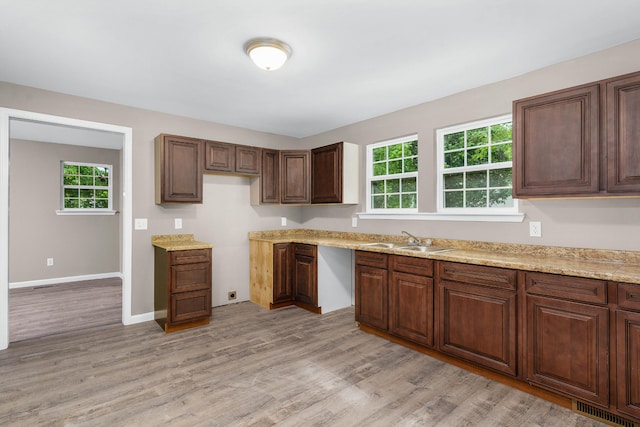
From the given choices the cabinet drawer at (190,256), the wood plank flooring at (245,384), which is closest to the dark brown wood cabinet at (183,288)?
the cabinet drawer at (190,256)

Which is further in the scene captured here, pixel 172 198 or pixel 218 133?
pixel 218 133

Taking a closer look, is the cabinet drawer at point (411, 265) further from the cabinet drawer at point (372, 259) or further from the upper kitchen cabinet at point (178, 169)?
the upper kitchen cabinet at point (178, 169)

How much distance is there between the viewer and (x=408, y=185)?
3965 millimetres

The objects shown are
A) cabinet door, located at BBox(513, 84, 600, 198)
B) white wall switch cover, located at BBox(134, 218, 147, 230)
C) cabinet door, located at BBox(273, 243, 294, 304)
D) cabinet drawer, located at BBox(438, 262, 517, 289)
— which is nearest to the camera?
cabinet door, located at BBox(513, 84, 600, 198)

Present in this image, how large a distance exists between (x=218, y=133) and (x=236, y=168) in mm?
612

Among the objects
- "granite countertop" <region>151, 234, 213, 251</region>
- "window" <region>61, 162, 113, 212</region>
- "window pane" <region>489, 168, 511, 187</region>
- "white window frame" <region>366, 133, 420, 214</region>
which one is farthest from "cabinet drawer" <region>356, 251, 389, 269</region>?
"window" <region>61, 162, 113, 212</region>

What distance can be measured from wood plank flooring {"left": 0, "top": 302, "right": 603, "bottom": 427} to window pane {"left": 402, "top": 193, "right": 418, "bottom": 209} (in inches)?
62.0

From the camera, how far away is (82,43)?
7.89ft

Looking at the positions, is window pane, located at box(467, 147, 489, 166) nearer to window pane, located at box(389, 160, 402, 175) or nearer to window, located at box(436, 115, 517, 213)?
window, located at box(436, 115, 517, 213)

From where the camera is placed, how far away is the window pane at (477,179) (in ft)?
10.7

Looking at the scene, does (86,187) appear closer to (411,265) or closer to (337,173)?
(337,173)

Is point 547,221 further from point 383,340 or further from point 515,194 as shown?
point 383,340

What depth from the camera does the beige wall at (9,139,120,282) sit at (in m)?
5.45

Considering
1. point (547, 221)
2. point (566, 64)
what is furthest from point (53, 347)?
point (566, 64)
